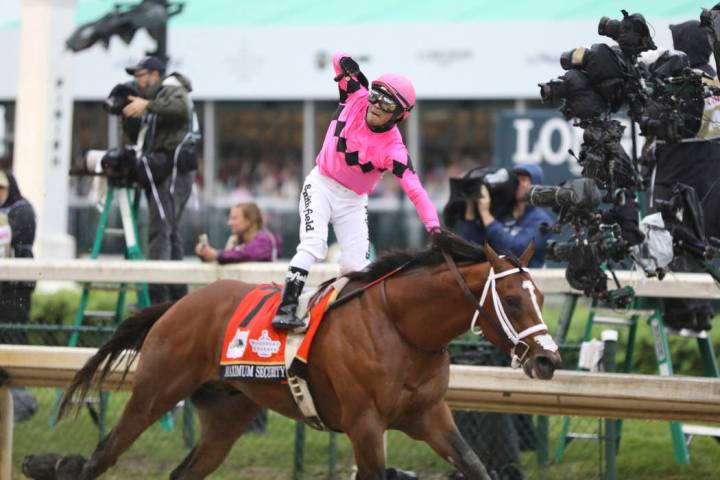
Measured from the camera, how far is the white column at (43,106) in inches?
533

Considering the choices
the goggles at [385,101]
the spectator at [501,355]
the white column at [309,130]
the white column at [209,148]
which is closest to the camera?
the goggles at [385,101]

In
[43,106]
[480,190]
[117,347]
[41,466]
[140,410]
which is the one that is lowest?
[41,466]

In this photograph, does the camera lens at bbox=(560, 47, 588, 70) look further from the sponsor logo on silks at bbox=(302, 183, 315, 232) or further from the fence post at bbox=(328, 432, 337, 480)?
the fence post at bbox=(328, 432, 337, 480)

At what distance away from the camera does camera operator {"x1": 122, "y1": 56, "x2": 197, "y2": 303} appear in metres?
9.56

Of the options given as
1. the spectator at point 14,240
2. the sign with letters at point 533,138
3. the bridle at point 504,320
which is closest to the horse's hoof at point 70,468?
the spectator at point 14,240

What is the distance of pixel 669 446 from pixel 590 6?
11.9 metres

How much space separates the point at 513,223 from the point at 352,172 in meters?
2.06

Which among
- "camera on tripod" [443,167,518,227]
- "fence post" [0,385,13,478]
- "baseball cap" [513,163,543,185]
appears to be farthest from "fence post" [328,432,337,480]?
"baseball cap" [513,163,543,185]

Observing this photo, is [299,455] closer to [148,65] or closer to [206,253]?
[206,253]

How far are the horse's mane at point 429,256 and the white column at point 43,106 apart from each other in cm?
738

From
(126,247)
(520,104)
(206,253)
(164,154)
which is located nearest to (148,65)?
(164,154)

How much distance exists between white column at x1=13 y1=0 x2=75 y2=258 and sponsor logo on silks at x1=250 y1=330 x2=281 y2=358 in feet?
23.1

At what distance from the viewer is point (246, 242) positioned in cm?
964

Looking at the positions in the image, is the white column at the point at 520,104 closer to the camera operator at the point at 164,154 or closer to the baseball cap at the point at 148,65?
the baseball cap at the point at 148,65
